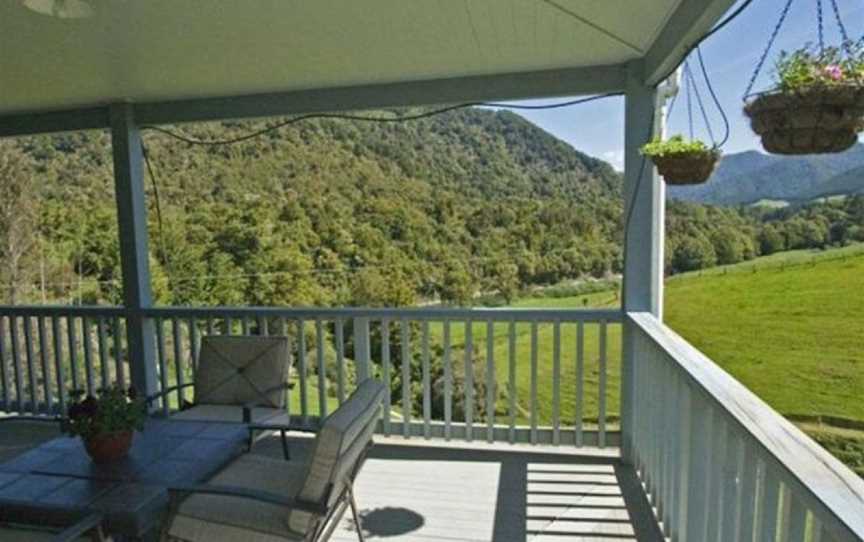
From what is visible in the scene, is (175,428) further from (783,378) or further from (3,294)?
(3,294)

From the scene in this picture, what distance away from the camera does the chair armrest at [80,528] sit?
1.75m

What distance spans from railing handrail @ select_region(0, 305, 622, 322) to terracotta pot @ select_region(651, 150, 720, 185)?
52.9 inches

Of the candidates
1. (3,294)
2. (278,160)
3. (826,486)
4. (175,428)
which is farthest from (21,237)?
(826,486)

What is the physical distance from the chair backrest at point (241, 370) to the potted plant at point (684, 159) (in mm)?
2437

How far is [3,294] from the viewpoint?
340 inches

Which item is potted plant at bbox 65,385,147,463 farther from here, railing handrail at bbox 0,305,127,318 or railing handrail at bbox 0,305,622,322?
railing handrail at bbox 0,305,127,318

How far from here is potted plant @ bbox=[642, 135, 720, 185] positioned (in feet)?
8.11

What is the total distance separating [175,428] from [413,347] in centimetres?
368

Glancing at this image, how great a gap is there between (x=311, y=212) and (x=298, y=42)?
549 centimetres

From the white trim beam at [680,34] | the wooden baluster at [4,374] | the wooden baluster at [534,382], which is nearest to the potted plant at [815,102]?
the white trim beam at [680,34]

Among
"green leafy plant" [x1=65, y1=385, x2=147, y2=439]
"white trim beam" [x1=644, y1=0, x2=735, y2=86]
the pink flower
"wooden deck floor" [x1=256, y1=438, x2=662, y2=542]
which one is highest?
"white trim beam" [x1=644, y1=0, x2=735, y2=86]

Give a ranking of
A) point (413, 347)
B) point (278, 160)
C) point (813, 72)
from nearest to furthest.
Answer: point (813, 72), point (413, 347), point (278, 160)

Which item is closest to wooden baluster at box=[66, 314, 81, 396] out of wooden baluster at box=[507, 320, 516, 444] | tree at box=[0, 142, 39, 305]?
wooden baluster at box=[507, 320, 516, 444]

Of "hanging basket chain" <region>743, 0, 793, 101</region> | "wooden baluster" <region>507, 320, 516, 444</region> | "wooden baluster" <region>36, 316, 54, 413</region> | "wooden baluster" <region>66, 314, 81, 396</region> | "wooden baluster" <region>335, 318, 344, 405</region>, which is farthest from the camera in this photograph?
"wooden baluster" <region>36, 316, 54, 413</region>
